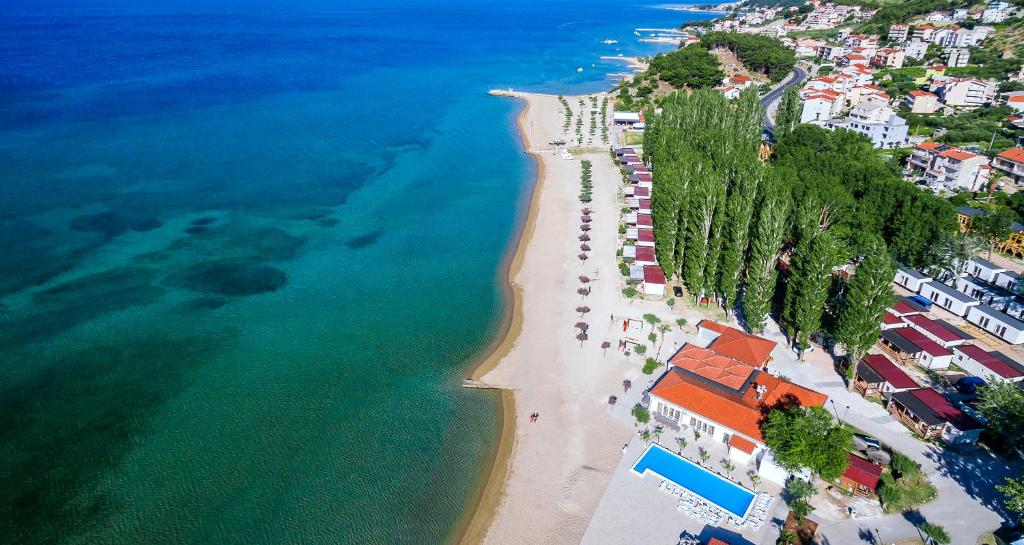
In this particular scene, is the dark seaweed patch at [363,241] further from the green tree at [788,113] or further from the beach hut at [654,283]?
the green tree at [788,113]

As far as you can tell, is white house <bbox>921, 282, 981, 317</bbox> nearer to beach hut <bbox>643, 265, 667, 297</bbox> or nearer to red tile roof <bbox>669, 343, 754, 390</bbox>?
beach hut <bbox>643, 265, 667, 297</bbox>

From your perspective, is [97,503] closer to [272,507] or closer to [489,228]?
[272,507]

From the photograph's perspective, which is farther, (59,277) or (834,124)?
(834,124)

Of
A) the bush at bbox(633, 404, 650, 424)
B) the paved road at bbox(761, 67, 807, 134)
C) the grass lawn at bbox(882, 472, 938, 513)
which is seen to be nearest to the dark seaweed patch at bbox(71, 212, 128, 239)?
the bush at bbox(633, 404, 650, 424)

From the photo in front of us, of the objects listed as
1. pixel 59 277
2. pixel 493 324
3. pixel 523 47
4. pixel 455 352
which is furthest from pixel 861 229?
pixel 523 47

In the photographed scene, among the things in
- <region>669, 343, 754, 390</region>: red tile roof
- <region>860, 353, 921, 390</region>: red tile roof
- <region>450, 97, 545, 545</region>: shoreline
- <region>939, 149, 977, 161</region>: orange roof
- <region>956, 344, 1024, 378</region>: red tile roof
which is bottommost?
<region>450, 97, 545, 545</region>: shoreline

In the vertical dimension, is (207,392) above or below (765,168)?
below

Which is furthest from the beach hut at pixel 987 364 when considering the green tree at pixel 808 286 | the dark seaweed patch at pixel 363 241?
the dark seaweed patch at pixel 363 241
